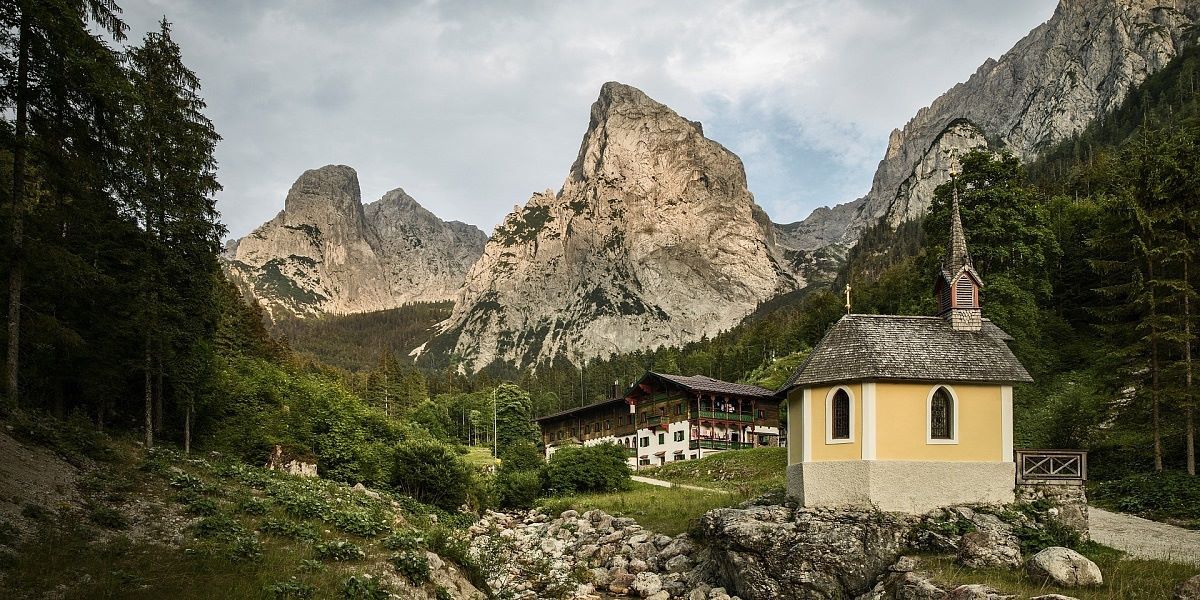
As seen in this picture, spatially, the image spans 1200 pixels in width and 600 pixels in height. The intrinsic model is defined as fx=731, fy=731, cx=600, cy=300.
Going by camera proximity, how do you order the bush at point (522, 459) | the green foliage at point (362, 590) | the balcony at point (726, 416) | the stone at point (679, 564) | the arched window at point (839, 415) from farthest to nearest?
the balcony at point (726, 416) < the bush at point (522, 459) < the stone at point (679, 564) < the arched window at point (839, 415) < the green foliage at point (362, 590)

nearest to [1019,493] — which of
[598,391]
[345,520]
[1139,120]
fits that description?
[345,520]

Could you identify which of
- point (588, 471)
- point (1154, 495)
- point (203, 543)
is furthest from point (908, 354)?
point (588, 471)

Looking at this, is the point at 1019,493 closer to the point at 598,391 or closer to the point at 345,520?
the point at 345,520

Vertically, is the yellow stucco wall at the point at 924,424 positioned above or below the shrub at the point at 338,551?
above

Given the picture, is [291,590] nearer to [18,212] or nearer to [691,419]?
[18,212]

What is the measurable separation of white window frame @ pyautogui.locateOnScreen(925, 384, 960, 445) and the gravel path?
5062mm

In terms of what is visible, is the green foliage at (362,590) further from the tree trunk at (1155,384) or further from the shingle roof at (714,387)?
the shingle roof at (714,387)

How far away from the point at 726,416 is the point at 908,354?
42742 millimetres

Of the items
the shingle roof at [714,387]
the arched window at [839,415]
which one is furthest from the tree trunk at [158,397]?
the shingle roof at [714,387]

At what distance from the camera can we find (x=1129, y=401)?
32000 mm

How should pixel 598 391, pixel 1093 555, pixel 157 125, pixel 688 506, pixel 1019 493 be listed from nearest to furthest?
pixel 1093 555 → pixel 1019 493 → pixel 157 125 → pixel 688 506 → pixel 598 391

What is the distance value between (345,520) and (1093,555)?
22.5 m

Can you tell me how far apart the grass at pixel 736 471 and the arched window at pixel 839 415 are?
11.5m

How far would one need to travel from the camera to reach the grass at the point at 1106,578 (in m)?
17.7
